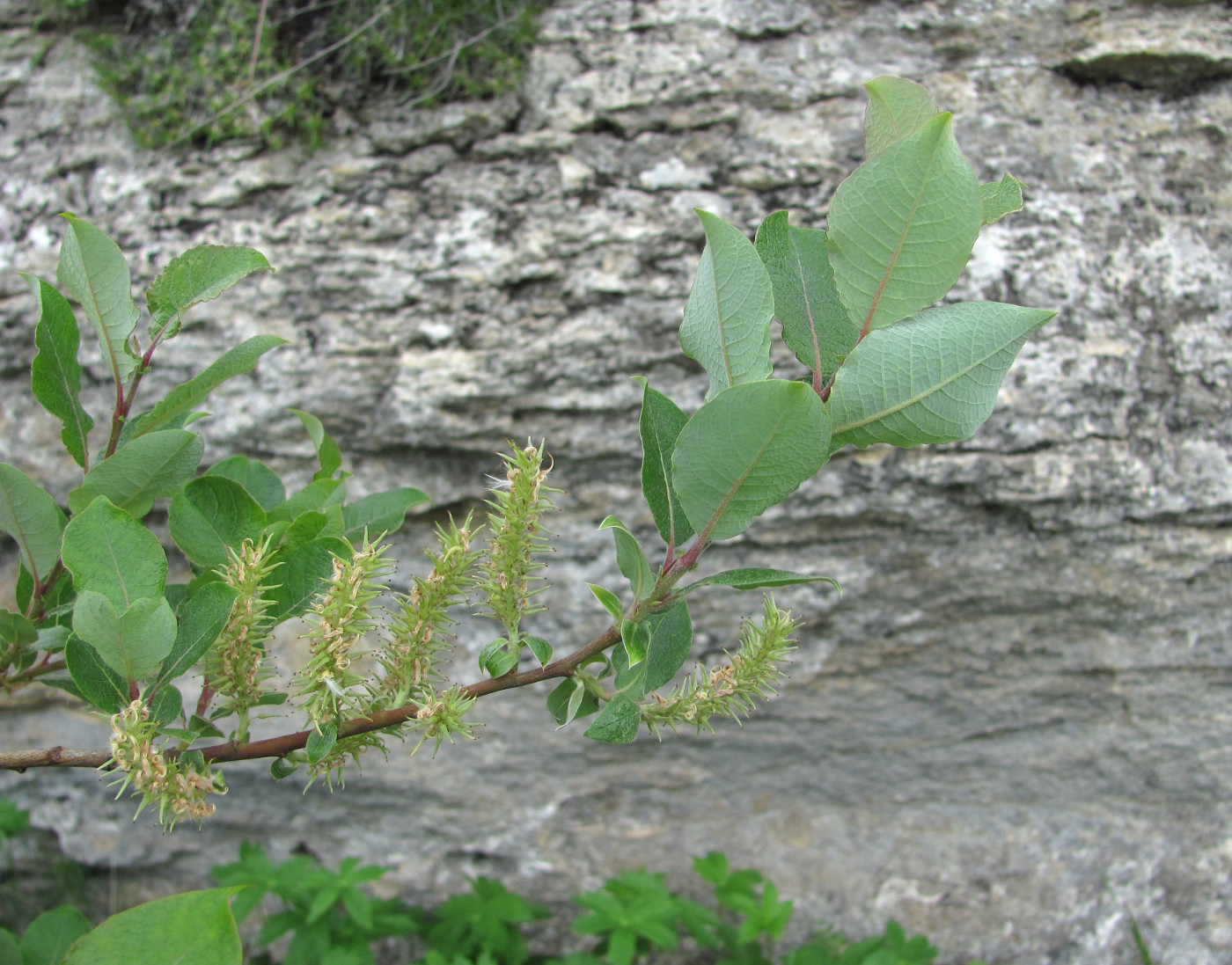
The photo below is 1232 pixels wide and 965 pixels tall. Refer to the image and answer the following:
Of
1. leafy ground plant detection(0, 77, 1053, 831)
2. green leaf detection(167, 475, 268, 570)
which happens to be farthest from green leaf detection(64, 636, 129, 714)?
green leaf detection(167, 475, 268, 570)

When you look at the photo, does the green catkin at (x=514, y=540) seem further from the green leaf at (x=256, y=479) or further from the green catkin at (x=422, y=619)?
the green leaf at (x=256, y=479)

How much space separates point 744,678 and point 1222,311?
167cm

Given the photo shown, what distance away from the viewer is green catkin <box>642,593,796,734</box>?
0.58m

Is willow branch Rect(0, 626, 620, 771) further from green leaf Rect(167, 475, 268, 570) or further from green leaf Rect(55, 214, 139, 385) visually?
green leaf Rect(55, 214, 139, 385)

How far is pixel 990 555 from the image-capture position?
1790 mm

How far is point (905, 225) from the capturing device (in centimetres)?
52

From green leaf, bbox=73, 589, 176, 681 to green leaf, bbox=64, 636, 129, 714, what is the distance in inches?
1.1

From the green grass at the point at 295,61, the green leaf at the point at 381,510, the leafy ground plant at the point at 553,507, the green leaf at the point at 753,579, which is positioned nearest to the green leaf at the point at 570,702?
the leafy ground plant at the point at 553,507

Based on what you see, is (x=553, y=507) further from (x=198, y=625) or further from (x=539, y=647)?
(x=198, y=625)

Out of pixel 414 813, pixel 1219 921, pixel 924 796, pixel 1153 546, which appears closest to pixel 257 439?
pixel 414 813

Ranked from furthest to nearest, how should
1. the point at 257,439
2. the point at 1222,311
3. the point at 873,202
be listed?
the point at 257,439 → the point at 1222,311 → the point at 873,202

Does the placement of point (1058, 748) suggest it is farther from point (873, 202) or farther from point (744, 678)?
point (873, 202)

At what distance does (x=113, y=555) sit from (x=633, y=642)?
15.3 inches

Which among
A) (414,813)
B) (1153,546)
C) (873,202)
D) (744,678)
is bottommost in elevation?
(414,813)
